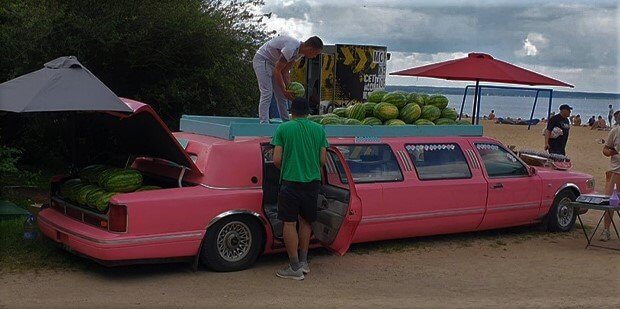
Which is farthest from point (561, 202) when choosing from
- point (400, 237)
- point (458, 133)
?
point (400, 237)

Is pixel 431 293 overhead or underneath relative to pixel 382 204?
underneath

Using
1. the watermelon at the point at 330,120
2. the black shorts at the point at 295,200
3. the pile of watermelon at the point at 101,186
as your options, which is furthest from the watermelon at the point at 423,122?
the pile of watermelon at the point at 101,186

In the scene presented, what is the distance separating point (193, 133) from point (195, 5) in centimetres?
481

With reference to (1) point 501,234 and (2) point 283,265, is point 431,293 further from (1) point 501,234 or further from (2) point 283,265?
(1) point 501,234

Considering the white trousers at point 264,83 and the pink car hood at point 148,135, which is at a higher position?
the white trousers at point 264,83

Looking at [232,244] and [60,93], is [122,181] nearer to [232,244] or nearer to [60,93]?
[60,93]

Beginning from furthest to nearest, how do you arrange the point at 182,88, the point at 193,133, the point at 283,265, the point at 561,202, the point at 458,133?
the point at 182,88
the point at 561,202
the point at 458,133
the point at 193,133
the point at 283,265

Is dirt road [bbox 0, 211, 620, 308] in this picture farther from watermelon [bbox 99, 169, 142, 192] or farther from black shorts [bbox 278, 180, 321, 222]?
watermelon [bbox 99, 169, 142, 192]

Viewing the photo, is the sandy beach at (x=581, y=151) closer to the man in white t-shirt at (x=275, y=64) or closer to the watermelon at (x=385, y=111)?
the watermelon at (x=385, y=111)

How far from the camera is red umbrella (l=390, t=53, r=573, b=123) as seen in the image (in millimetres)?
11711

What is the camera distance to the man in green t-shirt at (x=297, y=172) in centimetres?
716

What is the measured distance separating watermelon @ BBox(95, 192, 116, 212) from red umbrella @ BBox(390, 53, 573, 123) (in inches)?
257

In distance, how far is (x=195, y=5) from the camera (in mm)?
12750

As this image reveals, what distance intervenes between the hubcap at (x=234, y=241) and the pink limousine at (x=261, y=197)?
1cm
